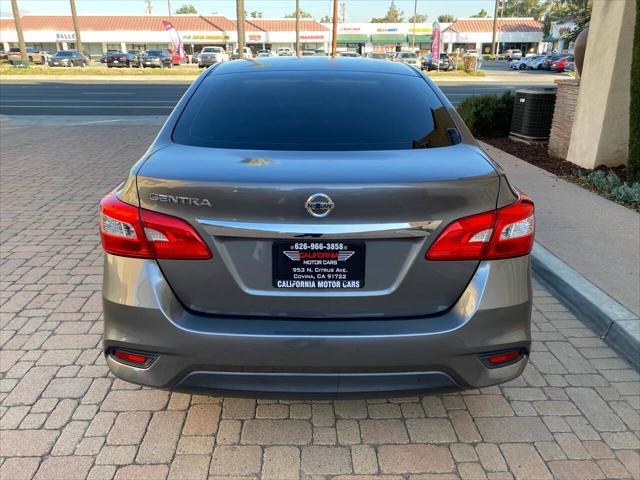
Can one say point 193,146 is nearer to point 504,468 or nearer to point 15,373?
point 15,373

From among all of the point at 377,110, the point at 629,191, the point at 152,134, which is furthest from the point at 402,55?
the point at 377,110

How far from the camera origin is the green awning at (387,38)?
73438 millimetres

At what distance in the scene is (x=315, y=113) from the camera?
2.85 metres

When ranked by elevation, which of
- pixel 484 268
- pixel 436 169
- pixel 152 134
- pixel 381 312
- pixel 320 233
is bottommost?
pixel 152 134

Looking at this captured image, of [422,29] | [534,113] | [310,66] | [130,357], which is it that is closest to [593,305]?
[310,66]

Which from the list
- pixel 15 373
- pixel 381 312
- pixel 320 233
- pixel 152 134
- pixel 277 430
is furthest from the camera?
pixel 152 134

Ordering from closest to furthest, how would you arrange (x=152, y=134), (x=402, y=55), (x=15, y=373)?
(x=15, y=373), (x=152, y=134), (x=402, y=55)

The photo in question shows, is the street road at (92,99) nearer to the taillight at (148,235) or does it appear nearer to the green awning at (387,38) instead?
the taillight at (148,235)

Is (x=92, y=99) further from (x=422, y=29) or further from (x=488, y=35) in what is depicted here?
(x=488, y=35)

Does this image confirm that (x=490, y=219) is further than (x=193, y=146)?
No

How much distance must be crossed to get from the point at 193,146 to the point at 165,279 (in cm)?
70

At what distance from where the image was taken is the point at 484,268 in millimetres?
2174

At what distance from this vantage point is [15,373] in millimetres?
3139

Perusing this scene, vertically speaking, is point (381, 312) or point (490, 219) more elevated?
point (490, 219)
